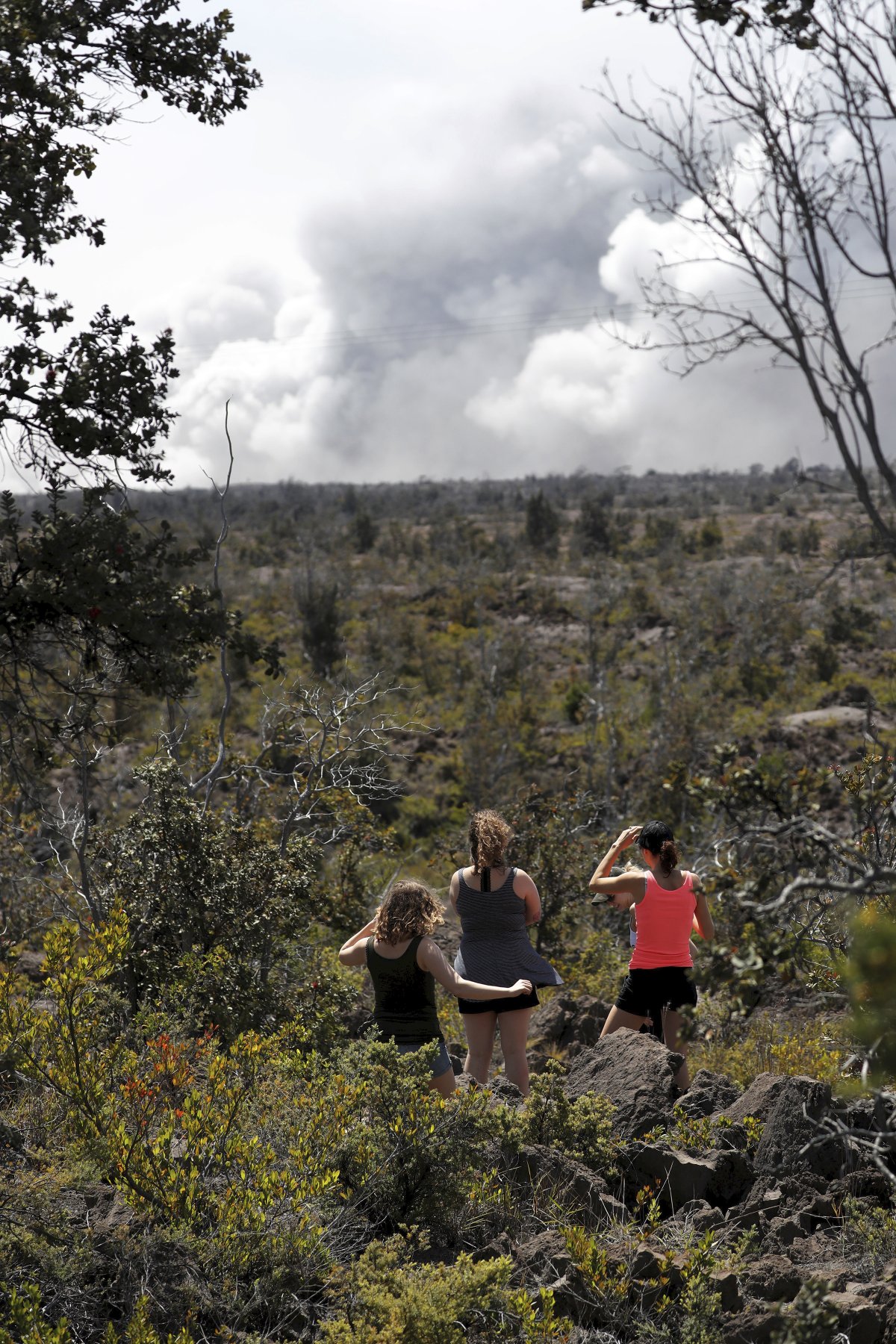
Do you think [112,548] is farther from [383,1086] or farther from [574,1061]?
[574,1061]

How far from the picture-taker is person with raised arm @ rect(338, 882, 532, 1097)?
174 inches

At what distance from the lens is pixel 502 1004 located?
16.3ft

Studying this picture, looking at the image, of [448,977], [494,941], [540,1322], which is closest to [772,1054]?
[494,941]

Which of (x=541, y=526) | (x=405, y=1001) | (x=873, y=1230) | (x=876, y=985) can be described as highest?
(x=541, y=526)

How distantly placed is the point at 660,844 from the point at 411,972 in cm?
146

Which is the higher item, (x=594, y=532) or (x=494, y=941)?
(x=594, y=532)

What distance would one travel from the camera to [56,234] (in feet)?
16.1

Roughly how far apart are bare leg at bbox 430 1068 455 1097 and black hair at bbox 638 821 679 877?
4.71ft

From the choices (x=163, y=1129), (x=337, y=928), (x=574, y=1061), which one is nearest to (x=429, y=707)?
(x=337, y=928)

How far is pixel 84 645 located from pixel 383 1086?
2.45 metres

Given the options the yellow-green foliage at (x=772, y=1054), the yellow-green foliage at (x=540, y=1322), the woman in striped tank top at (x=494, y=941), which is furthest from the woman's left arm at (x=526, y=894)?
the yellow-green foliage at (x=540, y=1322)

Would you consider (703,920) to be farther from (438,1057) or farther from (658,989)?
→ (438,1057)

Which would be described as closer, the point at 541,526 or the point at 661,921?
the point at 661,921

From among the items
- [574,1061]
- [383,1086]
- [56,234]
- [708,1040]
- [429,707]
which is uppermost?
[56,234]
